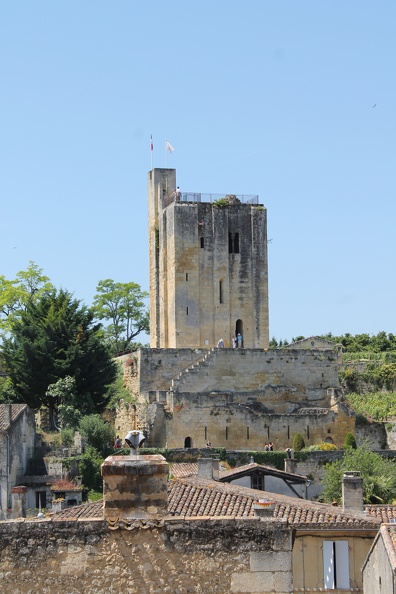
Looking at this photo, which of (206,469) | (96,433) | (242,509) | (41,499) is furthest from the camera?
(96,433)

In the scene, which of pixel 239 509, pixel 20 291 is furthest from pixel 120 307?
pixel 239 509

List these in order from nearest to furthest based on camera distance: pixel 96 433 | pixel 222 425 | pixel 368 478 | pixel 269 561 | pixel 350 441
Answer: pixel 269 561 < pixel 368 478 < pixel 96 433 < pixel 350 441 < pixel 222 425

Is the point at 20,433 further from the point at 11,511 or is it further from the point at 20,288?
the point at 20,288

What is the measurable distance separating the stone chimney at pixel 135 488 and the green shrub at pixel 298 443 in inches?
1829

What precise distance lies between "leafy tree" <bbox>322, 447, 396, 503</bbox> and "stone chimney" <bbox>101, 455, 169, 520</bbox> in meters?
31.7

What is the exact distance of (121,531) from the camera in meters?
12.7

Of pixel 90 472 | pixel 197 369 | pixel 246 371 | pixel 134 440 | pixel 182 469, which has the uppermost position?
pixel 197 369

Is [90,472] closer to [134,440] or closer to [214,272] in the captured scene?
[214,272]

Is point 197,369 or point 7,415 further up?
point 197,369

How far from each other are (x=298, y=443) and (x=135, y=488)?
47001 millimetres

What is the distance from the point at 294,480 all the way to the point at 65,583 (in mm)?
33560

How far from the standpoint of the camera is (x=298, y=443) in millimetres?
59312

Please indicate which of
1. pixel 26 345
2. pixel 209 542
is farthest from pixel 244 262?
pixel 209 542

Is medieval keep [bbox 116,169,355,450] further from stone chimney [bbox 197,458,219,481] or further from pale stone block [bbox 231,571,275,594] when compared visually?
pale stone block [bbox 231,571,275,594]
